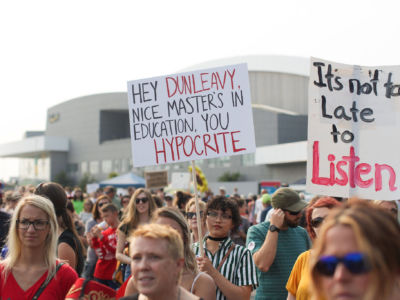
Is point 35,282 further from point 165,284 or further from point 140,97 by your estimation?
point 140,97

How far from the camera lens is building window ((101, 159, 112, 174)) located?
6397cm

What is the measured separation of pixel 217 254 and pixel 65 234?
1250 millimetres

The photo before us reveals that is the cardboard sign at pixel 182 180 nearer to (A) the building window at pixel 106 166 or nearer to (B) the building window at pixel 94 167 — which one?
(A) the building window at pixel 106 166

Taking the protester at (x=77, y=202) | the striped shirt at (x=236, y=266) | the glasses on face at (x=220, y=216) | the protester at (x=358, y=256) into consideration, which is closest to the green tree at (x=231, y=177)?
the protester at (x=77, y=202)

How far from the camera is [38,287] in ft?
10.3

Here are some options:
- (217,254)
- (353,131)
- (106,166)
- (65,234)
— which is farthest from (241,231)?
(106,166)

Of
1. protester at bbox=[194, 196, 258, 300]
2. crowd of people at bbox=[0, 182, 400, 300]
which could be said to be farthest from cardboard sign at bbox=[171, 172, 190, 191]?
protester at bbox=[194, 196, 258, 300]

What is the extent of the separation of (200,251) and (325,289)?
2304mm

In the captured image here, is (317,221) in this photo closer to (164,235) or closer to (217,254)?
(217,254)

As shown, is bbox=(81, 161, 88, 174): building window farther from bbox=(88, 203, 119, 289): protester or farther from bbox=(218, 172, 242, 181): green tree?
bbox=(88, 203, 119, 289): protester

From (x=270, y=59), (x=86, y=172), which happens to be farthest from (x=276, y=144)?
(x=86, y=172)

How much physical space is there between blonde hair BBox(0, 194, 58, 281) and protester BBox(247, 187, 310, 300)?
1.70 meters

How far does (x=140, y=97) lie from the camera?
546 centimetres

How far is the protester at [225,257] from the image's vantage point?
369 centimetres
